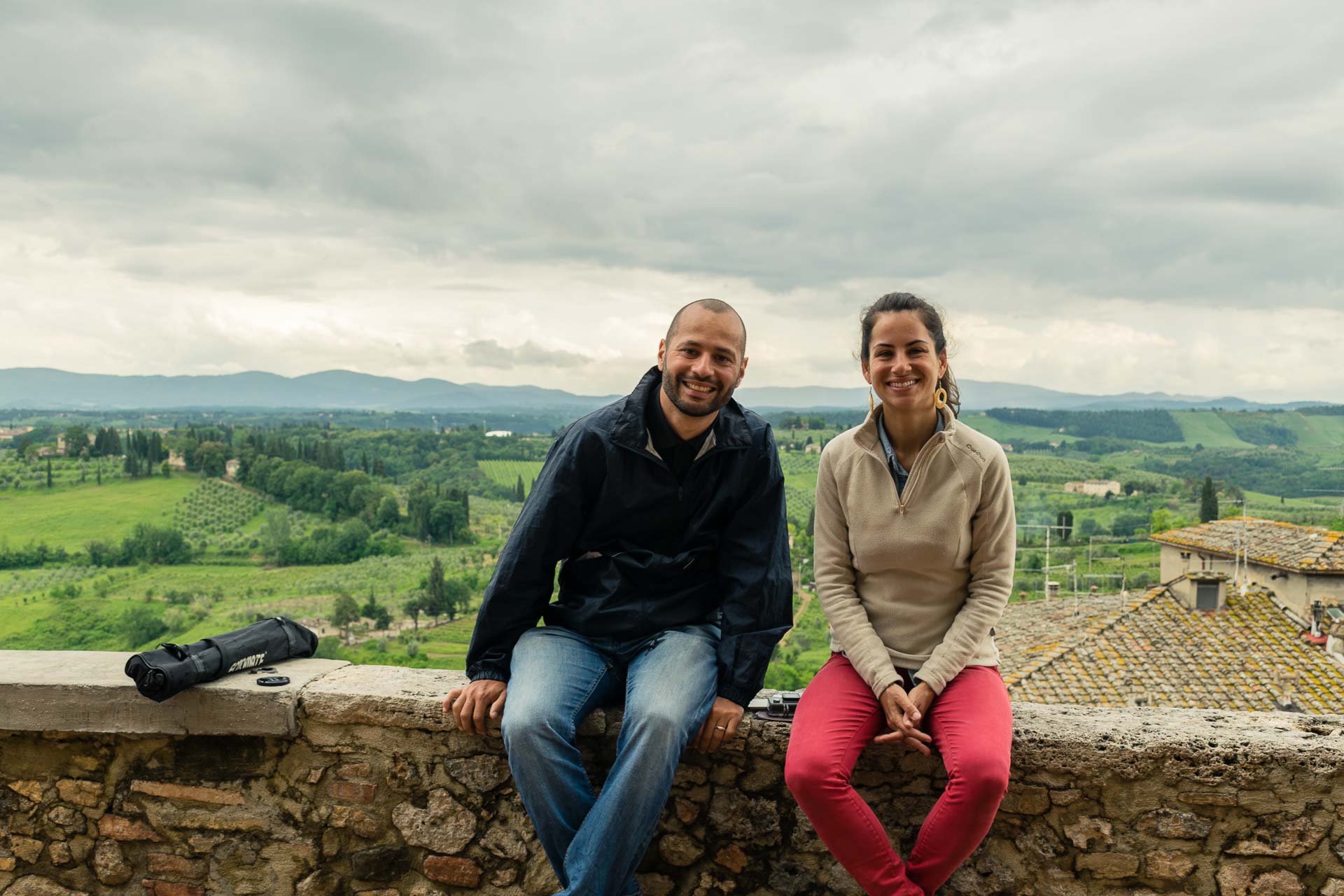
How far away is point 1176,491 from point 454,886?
51985mm

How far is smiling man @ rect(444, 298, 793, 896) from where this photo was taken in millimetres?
2369

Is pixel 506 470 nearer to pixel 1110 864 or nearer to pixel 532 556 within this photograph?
pixel 532 556

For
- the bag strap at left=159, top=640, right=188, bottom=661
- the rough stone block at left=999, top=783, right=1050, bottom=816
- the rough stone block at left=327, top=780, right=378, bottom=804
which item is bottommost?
the rough stone block at left=327, top=780, right=378, bottom=804

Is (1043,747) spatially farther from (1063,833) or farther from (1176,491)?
(1176,491)

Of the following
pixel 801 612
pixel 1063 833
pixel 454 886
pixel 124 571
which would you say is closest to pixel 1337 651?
pixel 801 612

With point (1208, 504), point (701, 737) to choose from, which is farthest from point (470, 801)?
point (1208, 504)

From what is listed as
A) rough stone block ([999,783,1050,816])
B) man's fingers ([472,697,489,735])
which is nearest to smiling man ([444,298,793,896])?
man's fingers ([472,697,489,735])

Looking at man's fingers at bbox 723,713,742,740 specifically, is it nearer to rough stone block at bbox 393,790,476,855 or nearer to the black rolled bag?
rough stone block at bbox 393,790,476,855

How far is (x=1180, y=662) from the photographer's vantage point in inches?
546

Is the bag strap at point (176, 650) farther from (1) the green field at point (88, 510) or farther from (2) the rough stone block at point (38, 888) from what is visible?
(1) the green field at point (88, 510)

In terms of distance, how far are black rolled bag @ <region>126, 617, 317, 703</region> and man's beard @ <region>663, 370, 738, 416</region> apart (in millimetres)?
1500

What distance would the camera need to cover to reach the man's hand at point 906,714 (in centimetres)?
216

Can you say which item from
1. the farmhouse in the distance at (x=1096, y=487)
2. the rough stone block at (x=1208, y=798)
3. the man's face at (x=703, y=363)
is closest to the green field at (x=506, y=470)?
the farmhouse in the distance at (x=1096, y=487)

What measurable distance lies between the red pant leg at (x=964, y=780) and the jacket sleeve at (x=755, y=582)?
0.49 m
